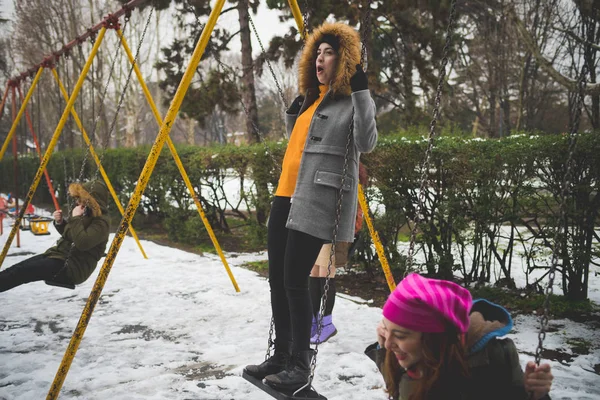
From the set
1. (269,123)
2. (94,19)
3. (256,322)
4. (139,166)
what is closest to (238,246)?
(139,166)

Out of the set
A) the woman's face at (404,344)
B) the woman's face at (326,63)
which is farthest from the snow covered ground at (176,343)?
the woman's face at (326,63)

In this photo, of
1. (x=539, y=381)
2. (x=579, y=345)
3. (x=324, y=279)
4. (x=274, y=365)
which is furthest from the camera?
(x=324, y=279)

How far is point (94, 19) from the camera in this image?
1869 centimetres

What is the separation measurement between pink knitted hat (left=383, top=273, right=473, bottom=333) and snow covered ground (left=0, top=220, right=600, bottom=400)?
1.38 m

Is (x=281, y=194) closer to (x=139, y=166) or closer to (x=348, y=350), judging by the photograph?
(x=348, y=350)

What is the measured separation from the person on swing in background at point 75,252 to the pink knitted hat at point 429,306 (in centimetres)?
284

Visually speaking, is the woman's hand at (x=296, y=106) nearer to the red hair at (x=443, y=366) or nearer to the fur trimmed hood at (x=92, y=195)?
the red hair at (x=443, y=366)

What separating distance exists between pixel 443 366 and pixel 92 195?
3227 millimetres

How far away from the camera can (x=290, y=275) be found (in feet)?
7.08

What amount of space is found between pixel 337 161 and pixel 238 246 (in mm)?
5404

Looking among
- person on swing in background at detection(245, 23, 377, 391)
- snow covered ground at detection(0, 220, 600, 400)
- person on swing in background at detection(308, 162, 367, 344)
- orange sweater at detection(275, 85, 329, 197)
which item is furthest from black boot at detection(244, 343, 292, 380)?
orange sweater at detection(275, 85, 329, 197)

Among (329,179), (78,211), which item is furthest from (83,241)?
(329,179)

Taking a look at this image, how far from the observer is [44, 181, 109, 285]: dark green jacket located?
133 inches

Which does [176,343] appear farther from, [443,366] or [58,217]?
[443,366]
